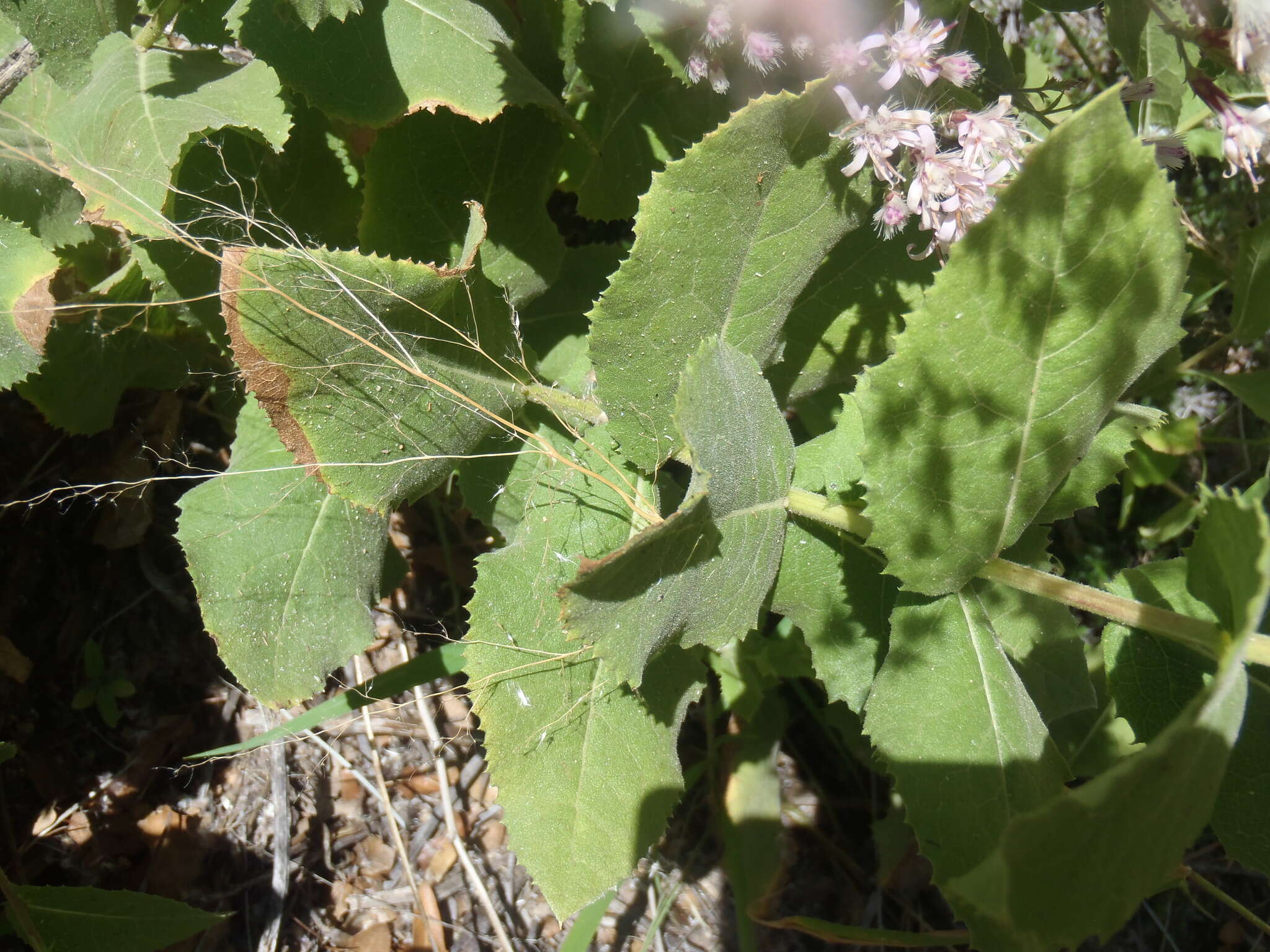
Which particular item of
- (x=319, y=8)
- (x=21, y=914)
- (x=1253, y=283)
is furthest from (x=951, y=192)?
(x=21, y=914)

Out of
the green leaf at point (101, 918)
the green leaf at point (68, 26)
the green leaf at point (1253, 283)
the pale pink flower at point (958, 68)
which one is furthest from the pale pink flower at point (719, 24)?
the green leaf at point (101, 918)

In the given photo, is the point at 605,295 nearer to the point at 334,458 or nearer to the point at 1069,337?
the point at 334,458

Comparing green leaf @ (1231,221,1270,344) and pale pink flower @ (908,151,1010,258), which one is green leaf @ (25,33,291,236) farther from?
green leaf @ (1231,221,1270,344)

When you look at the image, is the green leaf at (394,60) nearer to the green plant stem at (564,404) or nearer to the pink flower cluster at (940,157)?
the green plant stem at (564,404)

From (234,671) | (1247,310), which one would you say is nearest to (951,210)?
(1247,310)

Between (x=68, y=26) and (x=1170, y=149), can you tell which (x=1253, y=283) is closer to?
(x=1170, y=149)

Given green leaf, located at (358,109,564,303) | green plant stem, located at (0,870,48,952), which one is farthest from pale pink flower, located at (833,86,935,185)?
green plant stem, located at (0,870,48,952)
